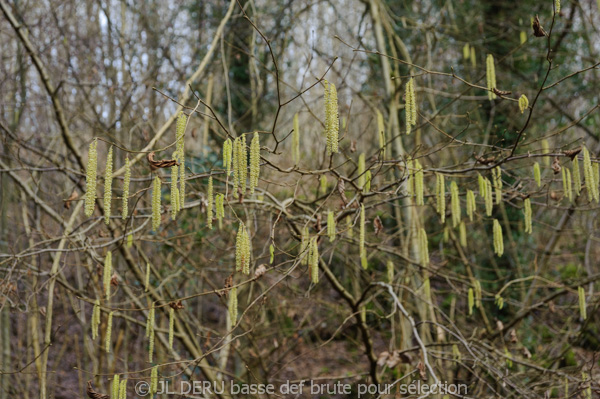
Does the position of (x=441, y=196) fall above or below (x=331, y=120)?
below

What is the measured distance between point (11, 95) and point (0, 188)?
182 cm

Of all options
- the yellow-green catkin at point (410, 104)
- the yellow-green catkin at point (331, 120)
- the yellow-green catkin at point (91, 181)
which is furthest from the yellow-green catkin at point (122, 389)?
the yellow-green catkin at point (410, 104)

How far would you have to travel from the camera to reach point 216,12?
24.5 feet

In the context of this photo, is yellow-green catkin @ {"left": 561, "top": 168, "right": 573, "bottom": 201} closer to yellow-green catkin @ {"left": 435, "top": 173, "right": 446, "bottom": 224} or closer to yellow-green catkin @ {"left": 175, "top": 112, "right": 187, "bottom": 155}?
yellow-green catkin @ {"left": 435, "top": 173, "right": 446, "bottom": 224}

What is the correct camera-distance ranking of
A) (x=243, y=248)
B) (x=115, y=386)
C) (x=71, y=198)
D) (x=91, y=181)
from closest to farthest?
(x=91, y=181), (x=243, y=248), (x=115, y=386), (x=71, y=198)

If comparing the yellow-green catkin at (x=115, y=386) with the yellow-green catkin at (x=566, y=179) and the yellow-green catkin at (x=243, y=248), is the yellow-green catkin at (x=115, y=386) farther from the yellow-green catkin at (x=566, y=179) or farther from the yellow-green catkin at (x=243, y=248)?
the yellow-green catkin at (x=566, y=179)

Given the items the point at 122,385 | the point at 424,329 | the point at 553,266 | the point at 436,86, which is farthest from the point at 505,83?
the point at 122,385

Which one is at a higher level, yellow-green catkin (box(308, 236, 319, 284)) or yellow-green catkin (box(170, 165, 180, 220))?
yellow-green catkin (box(170, 165, 180, 220))

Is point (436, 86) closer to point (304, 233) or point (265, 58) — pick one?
point (265, 58)

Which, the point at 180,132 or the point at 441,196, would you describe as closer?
the point at 180,132

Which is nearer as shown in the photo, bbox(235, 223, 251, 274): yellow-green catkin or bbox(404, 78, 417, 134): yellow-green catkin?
bbox(235, 223, 251, 274): yellow-green catkin

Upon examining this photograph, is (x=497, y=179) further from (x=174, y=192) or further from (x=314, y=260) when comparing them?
(x=174, y=192)

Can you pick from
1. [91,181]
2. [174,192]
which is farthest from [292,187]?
[91,181]

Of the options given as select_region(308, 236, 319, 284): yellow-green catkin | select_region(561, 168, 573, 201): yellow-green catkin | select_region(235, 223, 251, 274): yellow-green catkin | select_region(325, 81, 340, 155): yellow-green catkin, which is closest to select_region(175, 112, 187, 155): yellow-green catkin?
select_region(235, 223, 251, 274): yellow-green catkin
